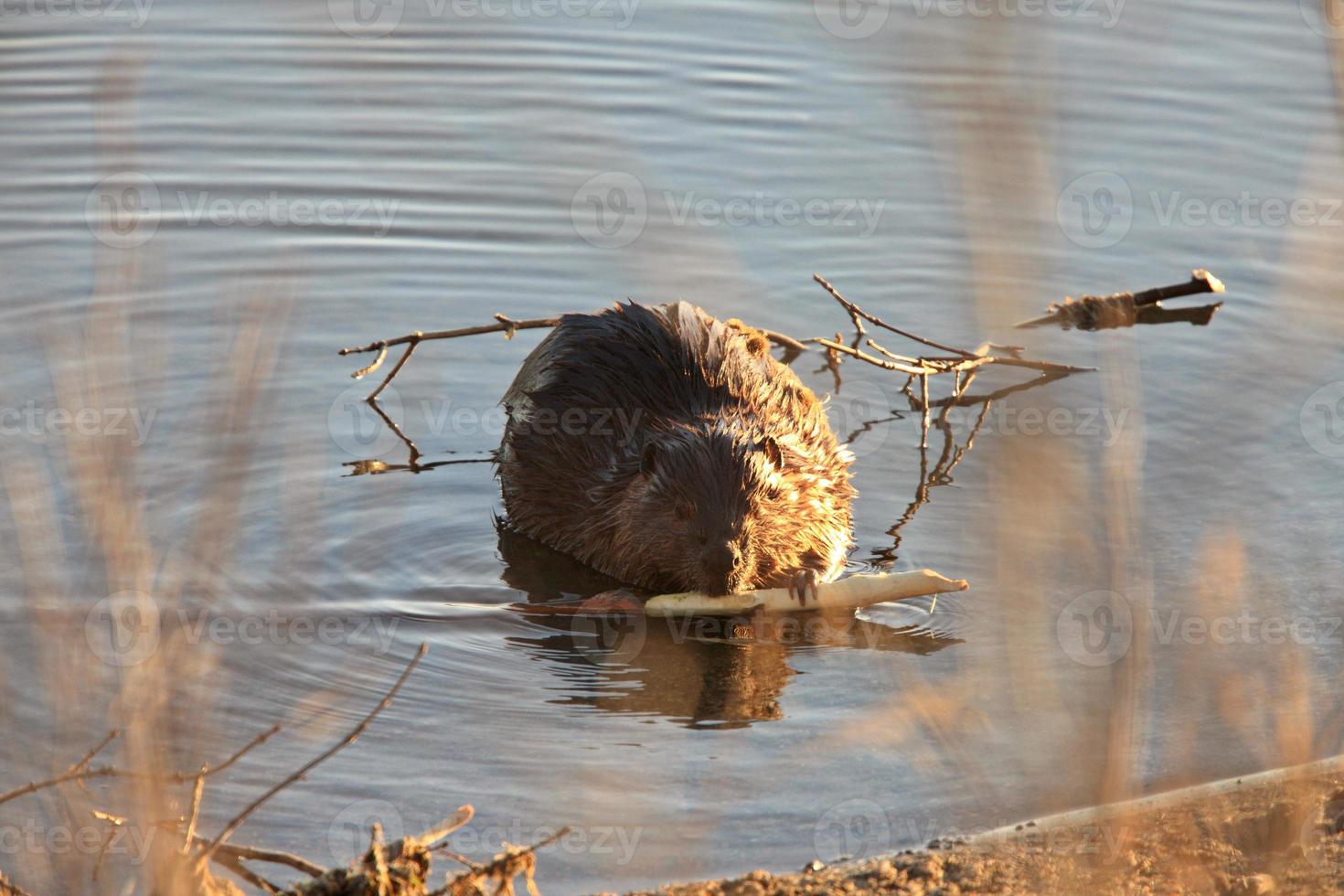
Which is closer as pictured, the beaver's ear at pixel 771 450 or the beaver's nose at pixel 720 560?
the beaver's nose at pixel 720 560

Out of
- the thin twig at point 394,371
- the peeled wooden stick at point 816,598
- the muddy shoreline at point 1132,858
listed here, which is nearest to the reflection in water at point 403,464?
the thin twig at point 394,371

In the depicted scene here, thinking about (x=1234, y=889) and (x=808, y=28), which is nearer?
(x=1234, y=889)

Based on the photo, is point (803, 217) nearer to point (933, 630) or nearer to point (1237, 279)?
point (1237, 279)

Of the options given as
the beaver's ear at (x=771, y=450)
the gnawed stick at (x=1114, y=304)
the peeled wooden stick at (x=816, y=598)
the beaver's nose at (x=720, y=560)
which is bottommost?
the peeled wooden stick at (x=816, y=598)

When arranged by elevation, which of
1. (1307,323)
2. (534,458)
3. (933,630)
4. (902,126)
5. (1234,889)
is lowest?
(1234,889)

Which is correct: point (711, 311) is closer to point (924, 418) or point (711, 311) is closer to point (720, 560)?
point (924, 418)

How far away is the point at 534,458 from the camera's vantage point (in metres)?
7.24

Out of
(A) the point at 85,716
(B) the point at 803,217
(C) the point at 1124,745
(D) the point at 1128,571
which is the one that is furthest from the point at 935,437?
(C) the point at 1124,745

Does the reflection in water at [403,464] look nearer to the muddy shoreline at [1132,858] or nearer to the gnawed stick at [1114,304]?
the gnawed stick at [1114,304]

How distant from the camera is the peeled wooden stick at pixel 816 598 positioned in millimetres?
6332

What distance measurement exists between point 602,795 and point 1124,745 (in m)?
2.40

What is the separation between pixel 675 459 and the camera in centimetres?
655

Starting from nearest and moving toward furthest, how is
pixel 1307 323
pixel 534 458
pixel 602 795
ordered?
1. pixel 602 795
2. pixel 534 458
3. pixel 1307 323

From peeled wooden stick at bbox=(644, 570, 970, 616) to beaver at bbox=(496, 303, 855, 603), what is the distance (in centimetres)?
5
